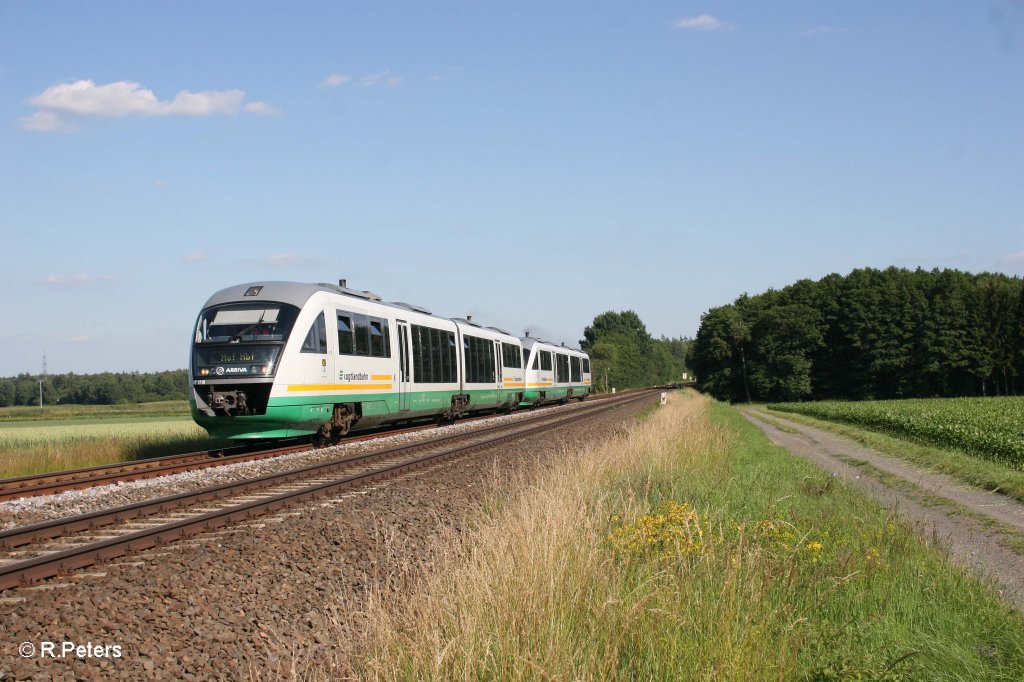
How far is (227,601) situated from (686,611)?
353 centimetres

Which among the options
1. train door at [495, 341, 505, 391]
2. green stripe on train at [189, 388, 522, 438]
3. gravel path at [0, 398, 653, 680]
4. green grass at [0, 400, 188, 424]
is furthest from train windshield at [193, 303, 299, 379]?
green grass at [0, 400, 188, 424]

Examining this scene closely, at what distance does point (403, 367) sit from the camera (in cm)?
2278

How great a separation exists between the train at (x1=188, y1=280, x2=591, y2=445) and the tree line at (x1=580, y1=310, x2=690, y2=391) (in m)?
91.3

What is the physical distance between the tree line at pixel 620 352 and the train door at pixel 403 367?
91435mm

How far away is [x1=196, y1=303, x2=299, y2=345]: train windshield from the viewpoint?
1678 centimetres

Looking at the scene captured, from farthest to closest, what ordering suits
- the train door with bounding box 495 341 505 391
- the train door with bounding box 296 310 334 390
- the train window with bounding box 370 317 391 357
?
the train door with bounding box 495 341 505 391 → the train window with bounding box 370 317 391 357 → the train door with bounding box 296 310 334 390

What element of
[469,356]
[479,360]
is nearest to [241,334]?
[469,356]

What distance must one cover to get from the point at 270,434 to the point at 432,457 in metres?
3.28

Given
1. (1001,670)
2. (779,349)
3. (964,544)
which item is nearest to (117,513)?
(1001,670)

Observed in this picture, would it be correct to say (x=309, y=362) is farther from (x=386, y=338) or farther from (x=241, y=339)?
Answer: (x=386, y=338)

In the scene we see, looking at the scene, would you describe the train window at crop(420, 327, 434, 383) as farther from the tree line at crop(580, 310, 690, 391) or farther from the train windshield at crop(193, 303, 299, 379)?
the tree line at crop(580, 310, 690, 391)

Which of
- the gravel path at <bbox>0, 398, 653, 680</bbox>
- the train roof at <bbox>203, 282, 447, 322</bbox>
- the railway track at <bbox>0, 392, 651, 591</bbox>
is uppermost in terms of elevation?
the train roof at <bbox>203, 282, 447, 322</bbox>

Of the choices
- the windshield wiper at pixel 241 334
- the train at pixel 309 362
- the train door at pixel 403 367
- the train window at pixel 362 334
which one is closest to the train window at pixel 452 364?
the train at pixel 309 362

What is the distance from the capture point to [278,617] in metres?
6.11
